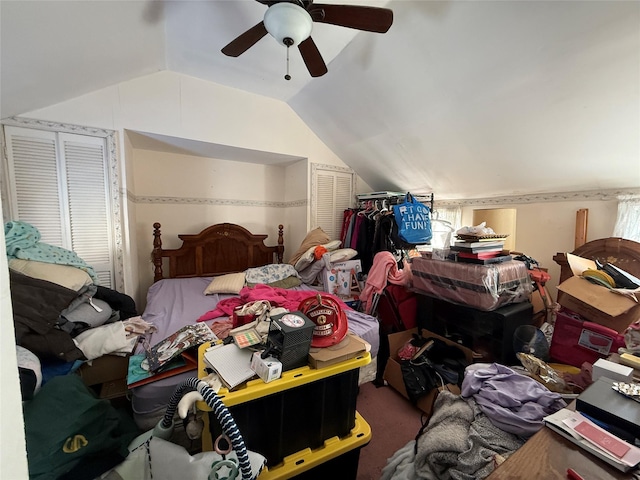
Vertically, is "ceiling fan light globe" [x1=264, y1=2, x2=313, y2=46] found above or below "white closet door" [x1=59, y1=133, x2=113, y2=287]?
above

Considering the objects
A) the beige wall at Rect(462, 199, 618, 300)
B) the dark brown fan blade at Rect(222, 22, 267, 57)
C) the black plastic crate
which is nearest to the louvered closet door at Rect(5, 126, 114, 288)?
the dark brown fan blade at Rect(222, 22, 267, 57)

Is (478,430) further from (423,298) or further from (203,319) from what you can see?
(203,319)

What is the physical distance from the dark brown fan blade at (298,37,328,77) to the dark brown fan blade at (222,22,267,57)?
24cm

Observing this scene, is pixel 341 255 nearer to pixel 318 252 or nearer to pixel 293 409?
pixel 318 252

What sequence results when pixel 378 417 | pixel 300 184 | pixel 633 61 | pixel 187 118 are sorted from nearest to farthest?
pixel 633 61 → pixel 378 417 → pixel 187 118 → pixel 300 184

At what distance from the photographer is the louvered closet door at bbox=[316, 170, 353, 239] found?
3.34 metres

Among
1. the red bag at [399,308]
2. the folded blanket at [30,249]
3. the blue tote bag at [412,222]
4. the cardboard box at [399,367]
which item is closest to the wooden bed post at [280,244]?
the blue tote bag at [412,222]

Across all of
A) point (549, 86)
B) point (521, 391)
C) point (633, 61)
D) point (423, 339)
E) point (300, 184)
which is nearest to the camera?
point (521, 391)

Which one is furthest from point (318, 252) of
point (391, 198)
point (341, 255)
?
point (391, 198)

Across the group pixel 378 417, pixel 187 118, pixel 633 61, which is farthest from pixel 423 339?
pixel 187 118

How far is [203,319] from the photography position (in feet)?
5.78

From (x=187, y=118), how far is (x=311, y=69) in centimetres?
145

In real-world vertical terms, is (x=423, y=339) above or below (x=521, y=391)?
below

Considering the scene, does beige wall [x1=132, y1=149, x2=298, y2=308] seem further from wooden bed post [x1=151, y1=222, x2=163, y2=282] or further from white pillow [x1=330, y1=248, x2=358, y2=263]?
white pillow [x1=330, y1=248, x2=358, y2=263]
